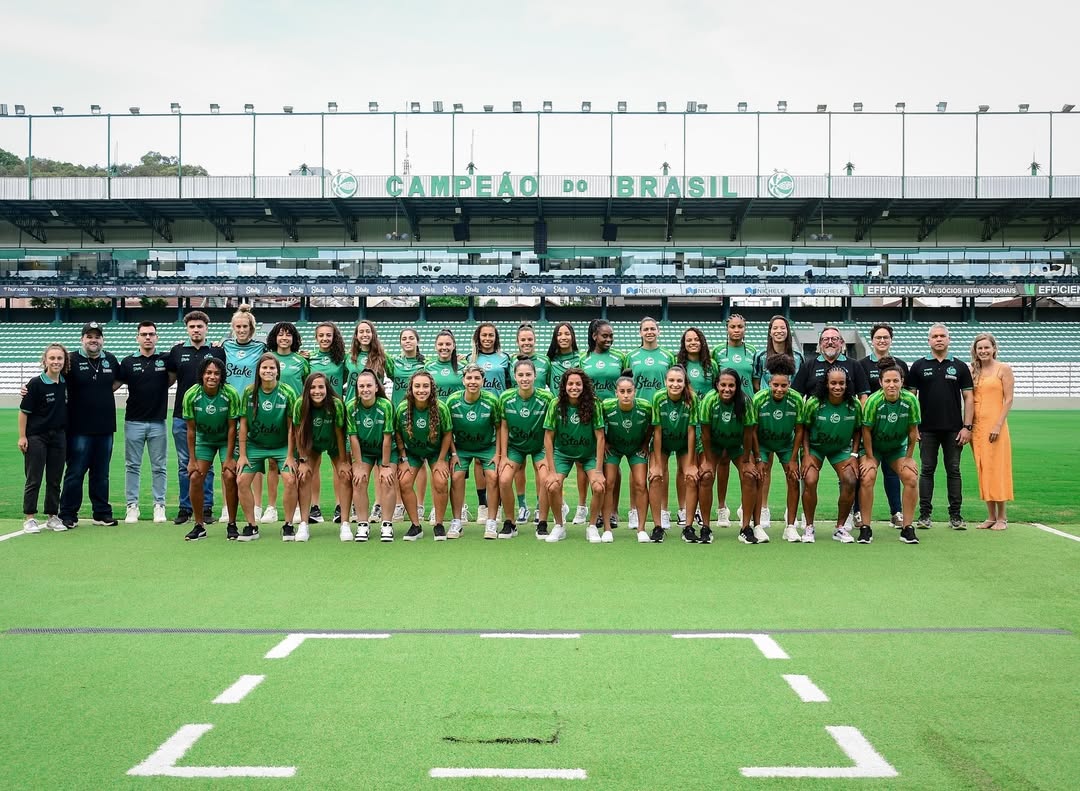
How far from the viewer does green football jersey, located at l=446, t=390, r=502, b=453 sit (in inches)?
348

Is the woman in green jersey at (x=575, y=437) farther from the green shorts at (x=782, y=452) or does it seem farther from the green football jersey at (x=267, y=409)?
the green football jersey at (x=267, y=409)

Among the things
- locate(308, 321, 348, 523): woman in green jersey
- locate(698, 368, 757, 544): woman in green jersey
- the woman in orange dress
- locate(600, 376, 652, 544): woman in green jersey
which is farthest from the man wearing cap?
the woman in orange dress

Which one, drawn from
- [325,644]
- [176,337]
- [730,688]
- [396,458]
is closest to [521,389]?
[396,458]

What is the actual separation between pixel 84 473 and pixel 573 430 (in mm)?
4828

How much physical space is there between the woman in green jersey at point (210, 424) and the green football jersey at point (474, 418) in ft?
6.45

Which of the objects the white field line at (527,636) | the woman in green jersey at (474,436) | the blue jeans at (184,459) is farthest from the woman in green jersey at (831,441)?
the blue jeans at (184,459)

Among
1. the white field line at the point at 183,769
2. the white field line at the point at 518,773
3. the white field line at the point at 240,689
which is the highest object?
the white field line at the point at 240,689

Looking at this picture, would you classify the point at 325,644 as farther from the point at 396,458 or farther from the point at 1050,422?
the point at 1050,422

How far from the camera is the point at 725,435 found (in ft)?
28.1

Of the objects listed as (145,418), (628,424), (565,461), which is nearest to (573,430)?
(565,461)

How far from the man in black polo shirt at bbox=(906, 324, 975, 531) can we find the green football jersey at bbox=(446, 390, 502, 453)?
4102 millimetres

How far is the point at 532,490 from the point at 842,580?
226 inches

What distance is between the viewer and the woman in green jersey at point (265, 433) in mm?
8617

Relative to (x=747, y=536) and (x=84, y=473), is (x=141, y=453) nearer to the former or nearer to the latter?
(x=84, y=473)
